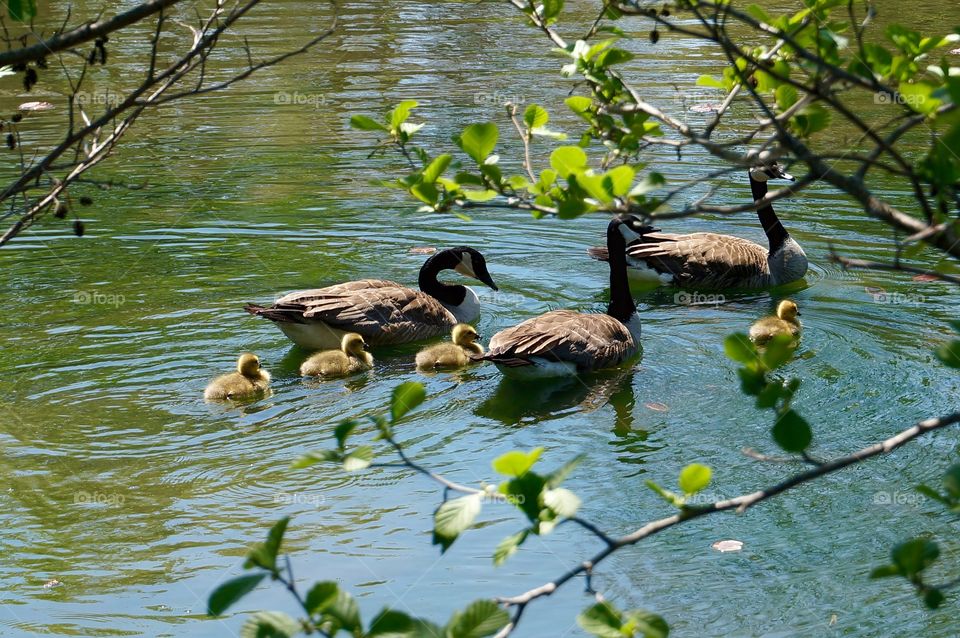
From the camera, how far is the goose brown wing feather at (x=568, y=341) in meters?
9.53

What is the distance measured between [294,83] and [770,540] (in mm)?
15733

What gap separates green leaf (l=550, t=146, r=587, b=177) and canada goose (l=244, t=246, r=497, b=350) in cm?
696

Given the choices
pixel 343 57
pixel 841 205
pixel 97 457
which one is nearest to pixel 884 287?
pixel 841 205

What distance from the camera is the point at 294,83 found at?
824 inches

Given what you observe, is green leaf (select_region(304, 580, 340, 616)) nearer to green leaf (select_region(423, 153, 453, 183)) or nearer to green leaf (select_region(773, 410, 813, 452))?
green leaf (select_region(773, 410, 813, 452))

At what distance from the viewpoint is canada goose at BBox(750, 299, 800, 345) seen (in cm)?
1012

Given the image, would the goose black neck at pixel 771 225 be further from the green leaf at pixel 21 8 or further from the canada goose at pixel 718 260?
the green leaf at pixel 21 8

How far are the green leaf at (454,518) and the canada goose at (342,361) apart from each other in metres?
6.87

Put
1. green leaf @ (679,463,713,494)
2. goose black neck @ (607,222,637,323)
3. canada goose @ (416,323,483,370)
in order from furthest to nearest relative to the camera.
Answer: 1. goose black neck @ (607,222,637,323)
2. canada goose @ (416,323,483,370)
3. green leaf @ (679,463,713,494)

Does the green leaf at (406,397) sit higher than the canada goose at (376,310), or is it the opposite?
the green leaf at (406,397)

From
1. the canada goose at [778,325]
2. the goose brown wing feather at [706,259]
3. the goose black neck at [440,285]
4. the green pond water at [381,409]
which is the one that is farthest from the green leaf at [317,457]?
the goose brown wing feather at [706,259]

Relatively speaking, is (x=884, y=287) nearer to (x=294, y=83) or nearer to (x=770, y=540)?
(x=770, y=540)

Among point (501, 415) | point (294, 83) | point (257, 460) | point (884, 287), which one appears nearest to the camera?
point (257, 460)

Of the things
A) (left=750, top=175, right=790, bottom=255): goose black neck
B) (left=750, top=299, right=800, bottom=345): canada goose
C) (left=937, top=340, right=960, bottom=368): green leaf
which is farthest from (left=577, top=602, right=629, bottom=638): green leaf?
(left=750, top=175, right=790, bottom=255): goose black neck
